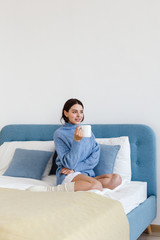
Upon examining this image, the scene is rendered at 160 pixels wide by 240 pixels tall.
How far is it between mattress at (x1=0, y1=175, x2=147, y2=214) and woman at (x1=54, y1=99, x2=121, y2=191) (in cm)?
9

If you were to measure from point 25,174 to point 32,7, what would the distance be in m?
1.98

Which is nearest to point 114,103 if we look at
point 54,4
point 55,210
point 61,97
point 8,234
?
point 61,97

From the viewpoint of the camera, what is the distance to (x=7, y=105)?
4.17m

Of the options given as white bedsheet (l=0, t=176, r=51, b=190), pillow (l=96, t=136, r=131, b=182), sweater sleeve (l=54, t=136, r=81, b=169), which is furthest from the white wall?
white bedsheet (l=0, t=176, r=51, b=190)

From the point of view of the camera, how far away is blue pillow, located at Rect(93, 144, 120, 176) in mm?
3012

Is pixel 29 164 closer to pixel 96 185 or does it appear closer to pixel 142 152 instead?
pixel 96 185

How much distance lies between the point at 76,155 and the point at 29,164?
0.68 meters

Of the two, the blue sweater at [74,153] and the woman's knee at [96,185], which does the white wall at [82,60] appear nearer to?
the blue sweater at [74,153]

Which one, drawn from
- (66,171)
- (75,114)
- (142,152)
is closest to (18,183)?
(66,171)

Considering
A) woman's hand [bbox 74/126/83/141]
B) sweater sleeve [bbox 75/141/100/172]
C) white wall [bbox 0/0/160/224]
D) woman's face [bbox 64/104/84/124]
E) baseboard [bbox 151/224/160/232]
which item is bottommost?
baseboard [bbox 151/224/160/232]

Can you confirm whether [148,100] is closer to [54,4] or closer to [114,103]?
[114,103]

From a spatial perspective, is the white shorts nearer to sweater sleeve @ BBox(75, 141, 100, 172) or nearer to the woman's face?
sweater sleeve @ BBox(75, 141, 100, 172)

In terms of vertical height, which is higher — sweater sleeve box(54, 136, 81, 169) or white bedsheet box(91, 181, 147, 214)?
sweater sleeve box(54, 136, 81, 169)

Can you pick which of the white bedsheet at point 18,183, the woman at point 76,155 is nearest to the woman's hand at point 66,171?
the woman at point 76,155
